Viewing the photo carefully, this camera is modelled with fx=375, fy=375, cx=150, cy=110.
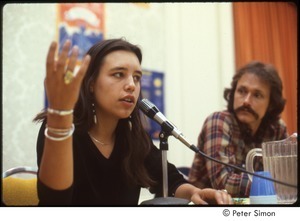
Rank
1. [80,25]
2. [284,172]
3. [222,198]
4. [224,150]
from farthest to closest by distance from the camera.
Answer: [80,25], [224,150], [284,172], [222,198]

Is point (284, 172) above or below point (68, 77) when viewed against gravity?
below

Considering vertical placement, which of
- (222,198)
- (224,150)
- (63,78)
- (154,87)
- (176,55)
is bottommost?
(222,198)

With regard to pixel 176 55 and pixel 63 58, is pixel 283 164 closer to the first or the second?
pixel 63 58

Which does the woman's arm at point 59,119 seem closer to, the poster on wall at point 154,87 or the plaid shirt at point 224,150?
the plaid shirt at point 224,150

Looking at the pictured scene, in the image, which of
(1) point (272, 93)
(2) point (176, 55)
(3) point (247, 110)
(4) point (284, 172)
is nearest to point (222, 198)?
(4) point (284, 172)

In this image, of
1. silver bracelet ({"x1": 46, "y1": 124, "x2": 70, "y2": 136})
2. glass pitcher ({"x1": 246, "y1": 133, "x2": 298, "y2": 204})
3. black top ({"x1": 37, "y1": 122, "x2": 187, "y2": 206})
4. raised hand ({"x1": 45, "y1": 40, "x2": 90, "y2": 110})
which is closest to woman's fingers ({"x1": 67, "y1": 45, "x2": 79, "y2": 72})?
raised hand ({"x1": 45, "y1": 40, "x2": 90, "y2": 110})

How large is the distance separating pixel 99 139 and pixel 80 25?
114cm

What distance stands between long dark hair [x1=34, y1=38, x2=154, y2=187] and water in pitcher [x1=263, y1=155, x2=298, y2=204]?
1.07 ft

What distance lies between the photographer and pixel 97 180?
971 mm

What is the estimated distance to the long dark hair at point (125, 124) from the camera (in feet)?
3.04

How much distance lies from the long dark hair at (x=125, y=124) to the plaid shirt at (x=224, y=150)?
311 millimetres

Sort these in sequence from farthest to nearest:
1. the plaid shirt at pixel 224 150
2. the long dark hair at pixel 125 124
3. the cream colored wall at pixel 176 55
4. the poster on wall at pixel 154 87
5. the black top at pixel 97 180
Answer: the poster on wall at pixel 154 87 → the cream colored wall at pixel 176 55 → the plaid shirt at pixel 224 150 → the long dark hair at pixel 125 124 → the black top at pixel 97 180

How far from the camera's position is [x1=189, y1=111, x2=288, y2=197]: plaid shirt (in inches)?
48.4

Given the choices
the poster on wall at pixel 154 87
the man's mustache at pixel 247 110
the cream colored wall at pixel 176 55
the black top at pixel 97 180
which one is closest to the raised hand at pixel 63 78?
the black top at pixel 97 180
